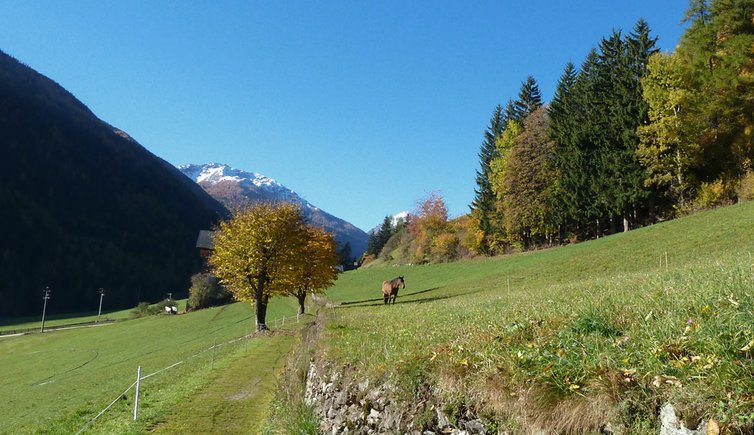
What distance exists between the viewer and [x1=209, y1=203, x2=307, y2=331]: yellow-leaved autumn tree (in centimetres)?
3481

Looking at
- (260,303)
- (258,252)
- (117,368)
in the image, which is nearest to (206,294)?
(117,368)

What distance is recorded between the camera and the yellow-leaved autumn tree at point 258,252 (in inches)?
1371

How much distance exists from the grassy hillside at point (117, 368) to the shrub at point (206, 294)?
21.2 metres

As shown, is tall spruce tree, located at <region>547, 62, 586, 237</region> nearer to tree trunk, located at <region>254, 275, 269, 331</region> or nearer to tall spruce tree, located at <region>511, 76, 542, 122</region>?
tall spruce tree, located at <region>511, 76, 542, 122</region>

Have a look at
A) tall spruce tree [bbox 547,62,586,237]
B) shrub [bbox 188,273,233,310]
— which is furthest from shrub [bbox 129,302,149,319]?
tall spruce tree [bbox 547,62,586,237]

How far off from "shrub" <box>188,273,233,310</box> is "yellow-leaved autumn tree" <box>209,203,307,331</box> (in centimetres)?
5612

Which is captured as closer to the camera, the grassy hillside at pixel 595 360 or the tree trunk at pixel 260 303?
the grassy hillside at pixel 595 360

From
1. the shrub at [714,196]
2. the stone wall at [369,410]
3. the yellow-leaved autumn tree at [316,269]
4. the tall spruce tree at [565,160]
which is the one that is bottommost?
→ the stone wall at [369,410]

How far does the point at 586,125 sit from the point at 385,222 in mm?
109222

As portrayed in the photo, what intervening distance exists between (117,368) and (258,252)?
13.3 metres

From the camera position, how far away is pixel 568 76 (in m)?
70.7

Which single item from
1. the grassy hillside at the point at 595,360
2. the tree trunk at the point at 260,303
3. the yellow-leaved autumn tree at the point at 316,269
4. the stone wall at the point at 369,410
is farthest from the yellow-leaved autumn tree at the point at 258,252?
the grassy hillside at the point at 595,360

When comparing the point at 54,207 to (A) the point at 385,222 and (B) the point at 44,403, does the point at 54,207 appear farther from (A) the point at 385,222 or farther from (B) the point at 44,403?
(B) the point at 44,403

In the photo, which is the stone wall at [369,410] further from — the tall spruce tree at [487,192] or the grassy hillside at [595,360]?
the tall spruce tree at [487,192]
